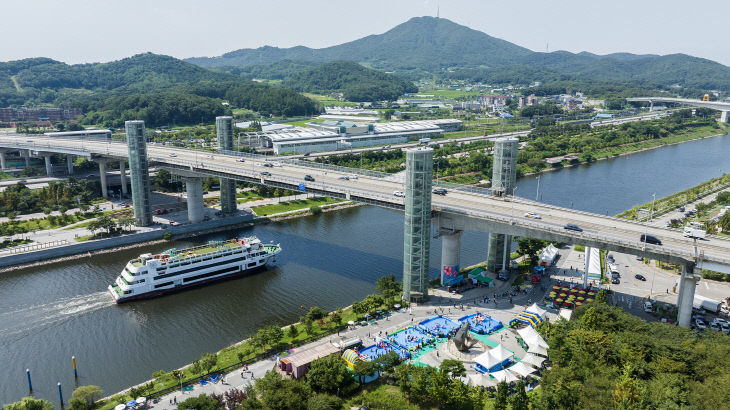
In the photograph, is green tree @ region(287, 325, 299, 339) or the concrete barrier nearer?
green tree @ region(287, 325, 299, 339)

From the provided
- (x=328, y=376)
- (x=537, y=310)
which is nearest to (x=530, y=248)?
(x=537, y=310)

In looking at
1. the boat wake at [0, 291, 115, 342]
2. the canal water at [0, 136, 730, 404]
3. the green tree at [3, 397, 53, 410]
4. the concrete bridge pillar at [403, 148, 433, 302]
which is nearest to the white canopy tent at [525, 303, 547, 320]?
the concrete bridge pillar at [403, 148, 433, 302]

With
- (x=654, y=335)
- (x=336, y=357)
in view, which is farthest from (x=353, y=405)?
(x=654, y=335)

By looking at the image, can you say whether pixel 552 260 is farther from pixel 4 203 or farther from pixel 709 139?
pixel 709 139

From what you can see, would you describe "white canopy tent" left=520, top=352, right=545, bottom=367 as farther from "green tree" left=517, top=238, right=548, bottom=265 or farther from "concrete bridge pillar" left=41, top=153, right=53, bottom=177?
→ "concrete bridge pillar" left=41, top=153, right=53, bottom=177

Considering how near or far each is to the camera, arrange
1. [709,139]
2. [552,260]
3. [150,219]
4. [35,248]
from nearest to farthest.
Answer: [552,260]
[35,248]
[150,219]
[709,139]

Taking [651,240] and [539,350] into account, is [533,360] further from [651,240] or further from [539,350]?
[651,240]
